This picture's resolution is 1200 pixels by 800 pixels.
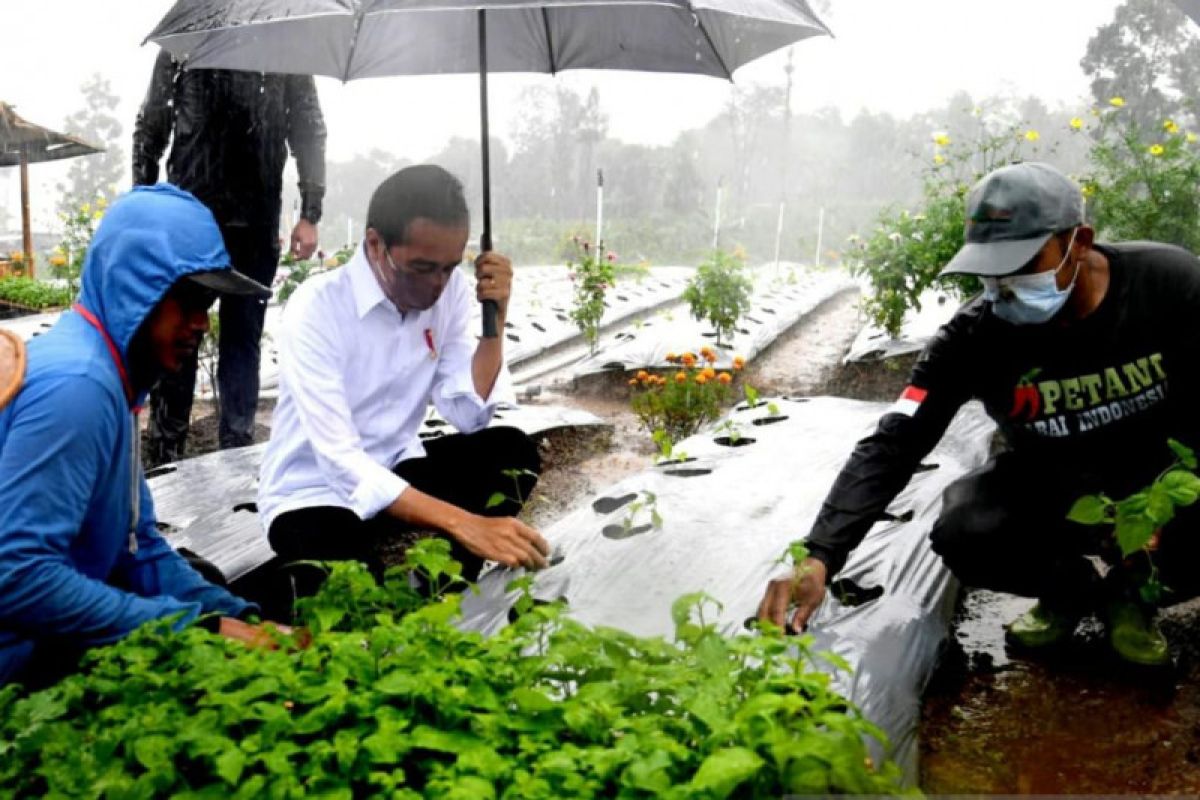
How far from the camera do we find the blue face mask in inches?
95.0

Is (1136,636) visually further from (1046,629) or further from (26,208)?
(26,208)

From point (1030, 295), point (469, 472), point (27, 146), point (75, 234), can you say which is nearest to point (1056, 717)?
point (1030, 295)

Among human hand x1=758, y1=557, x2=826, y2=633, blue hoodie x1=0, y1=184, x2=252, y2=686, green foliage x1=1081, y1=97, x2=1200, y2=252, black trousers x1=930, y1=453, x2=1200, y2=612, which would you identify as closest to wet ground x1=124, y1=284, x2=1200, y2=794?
black trousers x1=930, y1=453, x2=1200, y2=612

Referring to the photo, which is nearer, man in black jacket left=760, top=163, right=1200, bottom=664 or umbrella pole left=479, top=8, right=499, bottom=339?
man in black jacket left=760, top=163, right=1200, bottom=664

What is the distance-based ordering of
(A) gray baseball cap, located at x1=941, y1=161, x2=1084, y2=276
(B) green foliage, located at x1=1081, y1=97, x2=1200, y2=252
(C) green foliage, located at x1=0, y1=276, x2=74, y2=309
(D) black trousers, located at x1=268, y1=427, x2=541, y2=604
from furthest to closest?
(C) green foliage, located at x1=0, y1=276, x2=74, y2=309
(B) green foliage, located at x1=1081, y1=97, x2=1200, y2=252
(D) black trousers, located at x1=268, y1=427, x2=541, y2=604
(A) gray baseball cap, located at x1=941, y1=161, x2=1084, y2=276

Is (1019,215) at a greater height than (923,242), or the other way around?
(1019,215)

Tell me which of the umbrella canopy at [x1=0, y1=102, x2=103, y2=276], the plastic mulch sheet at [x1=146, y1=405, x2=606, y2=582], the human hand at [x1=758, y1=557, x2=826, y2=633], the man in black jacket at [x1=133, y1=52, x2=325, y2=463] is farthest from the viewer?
the umbrella canopy at [x1=0, y1=102, x2=103, y2=276]

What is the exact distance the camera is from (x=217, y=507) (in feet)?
11.6

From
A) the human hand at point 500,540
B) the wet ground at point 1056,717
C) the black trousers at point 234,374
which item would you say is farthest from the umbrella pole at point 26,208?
the wet ground at point 1056,717

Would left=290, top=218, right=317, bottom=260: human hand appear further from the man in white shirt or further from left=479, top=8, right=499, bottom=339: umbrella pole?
the man in white shirt

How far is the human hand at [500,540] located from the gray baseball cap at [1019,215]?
3.56ft

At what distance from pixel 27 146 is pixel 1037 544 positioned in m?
10.8

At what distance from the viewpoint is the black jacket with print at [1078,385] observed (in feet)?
8.05

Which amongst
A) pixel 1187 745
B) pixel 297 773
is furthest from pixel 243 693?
pixel 1187 745
